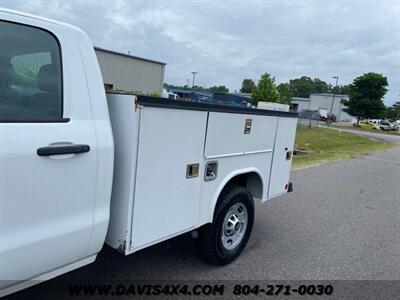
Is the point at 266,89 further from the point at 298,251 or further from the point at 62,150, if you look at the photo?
the point at 62,150

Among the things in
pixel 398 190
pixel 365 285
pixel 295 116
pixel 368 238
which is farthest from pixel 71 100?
pixel 398 190

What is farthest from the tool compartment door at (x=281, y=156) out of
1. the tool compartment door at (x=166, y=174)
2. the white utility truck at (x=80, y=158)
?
the tool compartment door at (x=166, y=174)

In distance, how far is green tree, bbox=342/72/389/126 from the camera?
5309 centimetres

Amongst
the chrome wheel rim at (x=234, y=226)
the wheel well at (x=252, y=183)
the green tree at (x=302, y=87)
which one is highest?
the green tree at (x=302, y=87)

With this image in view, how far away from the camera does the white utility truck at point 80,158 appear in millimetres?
2084

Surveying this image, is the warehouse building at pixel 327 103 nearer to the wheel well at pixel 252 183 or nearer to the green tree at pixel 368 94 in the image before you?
the green tree at pixel 368 94

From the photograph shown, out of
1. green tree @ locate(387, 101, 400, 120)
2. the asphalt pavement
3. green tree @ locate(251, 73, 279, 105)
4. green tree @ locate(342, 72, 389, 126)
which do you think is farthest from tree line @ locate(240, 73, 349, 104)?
the asphalt pavement

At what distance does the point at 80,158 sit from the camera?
91.0 inches

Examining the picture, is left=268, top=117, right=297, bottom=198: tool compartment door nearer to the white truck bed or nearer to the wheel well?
the wheel well

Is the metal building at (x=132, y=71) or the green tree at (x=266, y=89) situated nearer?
the metal building at (x=132, y=71)

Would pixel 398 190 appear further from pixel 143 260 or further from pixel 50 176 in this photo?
pixel 50 176

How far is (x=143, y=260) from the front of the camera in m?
3.93

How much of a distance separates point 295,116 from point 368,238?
206cm

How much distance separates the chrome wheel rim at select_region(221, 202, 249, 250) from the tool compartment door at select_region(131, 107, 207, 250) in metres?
0.71
